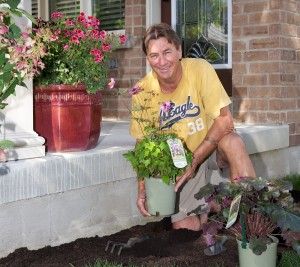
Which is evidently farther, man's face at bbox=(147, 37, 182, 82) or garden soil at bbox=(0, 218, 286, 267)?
man's face at bbox=(147, 37, 182, 82)

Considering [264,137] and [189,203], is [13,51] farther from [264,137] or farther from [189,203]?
[264,137]

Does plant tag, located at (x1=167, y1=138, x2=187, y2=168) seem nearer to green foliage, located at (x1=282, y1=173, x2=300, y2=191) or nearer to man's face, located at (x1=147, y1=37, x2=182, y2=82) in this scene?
man's face, located at (x1=147, y1=37, x2=182, y2=82)

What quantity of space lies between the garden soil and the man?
0.19m

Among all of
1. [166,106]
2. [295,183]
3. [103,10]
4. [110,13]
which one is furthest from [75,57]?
[103,10]

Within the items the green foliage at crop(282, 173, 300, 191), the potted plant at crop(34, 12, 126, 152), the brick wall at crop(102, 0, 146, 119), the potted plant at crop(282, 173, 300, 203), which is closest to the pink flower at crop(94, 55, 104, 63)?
the potted plant at crop(34, 12, 126, 152)

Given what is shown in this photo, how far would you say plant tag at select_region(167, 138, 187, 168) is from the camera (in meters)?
2.97

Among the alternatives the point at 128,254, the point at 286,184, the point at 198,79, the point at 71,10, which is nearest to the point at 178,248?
the point at 128,254

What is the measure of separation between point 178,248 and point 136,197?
614mm

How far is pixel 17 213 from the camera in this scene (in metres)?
2.89

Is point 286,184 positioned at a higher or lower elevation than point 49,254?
higher

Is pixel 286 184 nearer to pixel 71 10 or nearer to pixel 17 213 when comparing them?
pixel 17 213

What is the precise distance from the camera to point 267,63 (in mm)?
5391

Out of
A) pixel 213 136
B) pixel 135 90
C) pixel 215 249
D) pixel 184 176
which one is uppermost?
pixel 135 90

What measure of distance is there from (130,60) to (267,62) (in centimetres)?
169
